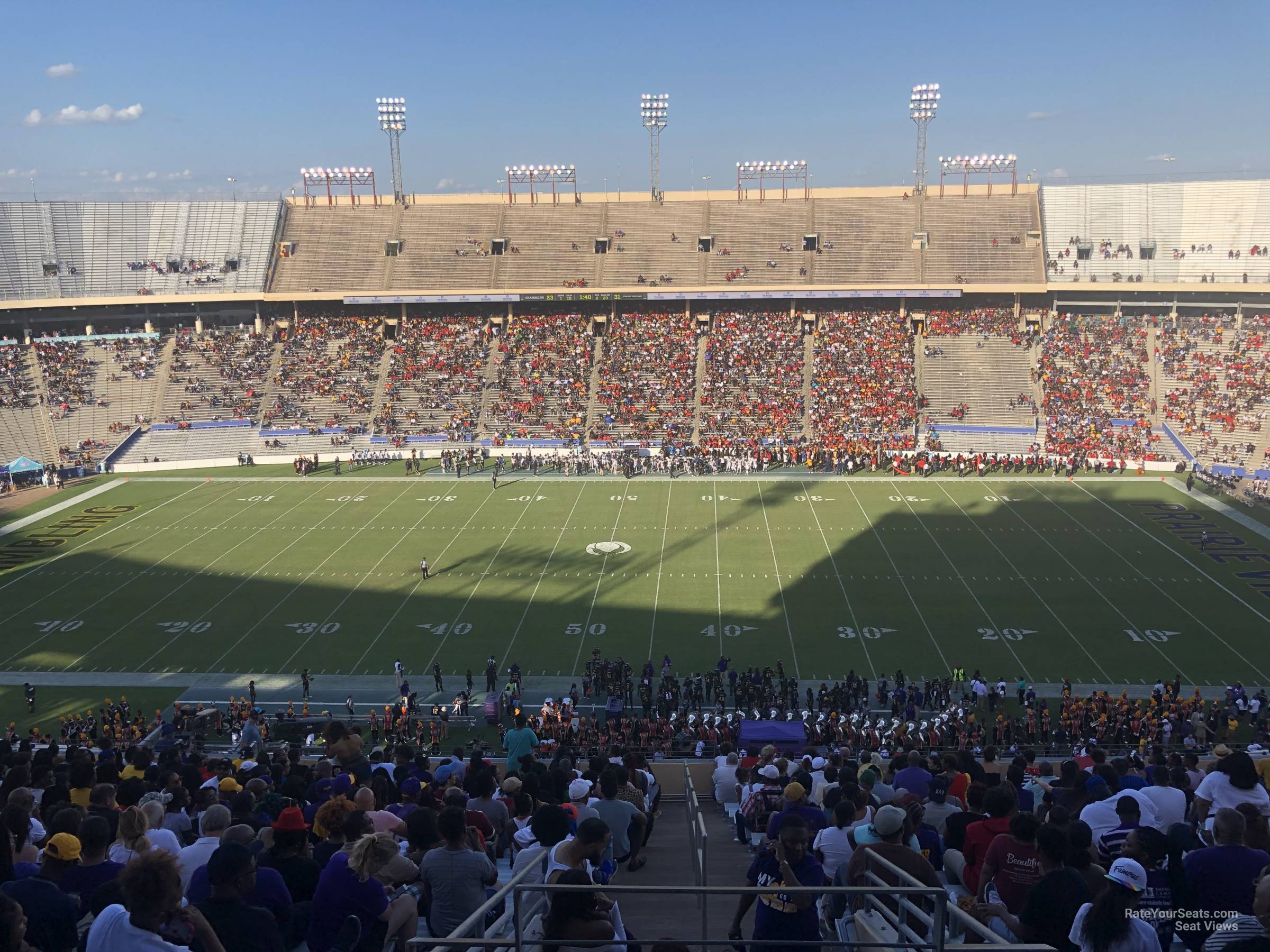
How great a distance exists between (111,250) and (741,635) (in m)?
54.0

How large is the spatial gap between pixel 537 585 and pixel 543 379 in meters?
25.2

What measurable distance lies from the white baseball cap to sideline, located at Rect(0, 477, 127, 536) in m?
44.7

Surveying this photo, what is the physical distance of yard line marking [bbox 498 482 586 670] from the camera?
96.1 ft

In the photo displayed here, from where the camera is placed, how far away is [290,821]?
708 centimetres

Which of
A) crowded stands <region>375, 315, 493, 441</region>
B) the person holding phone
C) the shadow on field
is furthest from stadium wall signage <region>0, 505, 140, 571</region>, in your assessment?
the person holding phone

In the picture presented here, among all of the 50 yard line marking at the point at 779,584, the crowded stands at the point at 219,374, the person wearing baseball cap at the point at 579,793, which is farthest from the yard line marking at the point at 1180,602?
the crowded stands at the point at 219,374

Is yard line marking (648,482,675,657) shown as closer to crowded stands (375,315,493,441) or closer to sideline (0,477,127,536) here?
crowded stands (375,315,493,441)

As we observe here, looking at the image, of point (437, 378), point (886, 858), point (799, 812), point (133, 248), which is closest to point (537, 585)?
point (799, 812)

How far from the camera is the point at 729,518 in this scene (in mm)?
42031

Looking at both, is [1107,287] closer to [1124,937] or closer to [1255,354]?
[1255,354]

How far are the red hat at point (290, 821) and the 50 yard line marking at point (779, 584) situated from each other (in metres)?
21.3

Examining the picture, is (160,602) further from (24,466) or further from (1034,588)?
(1034,588)

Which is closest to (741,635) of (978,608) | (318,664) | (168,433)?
(978,608)

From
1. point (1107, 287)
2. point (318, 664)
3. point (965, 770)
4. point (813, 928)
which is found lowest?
point (318, 664)
